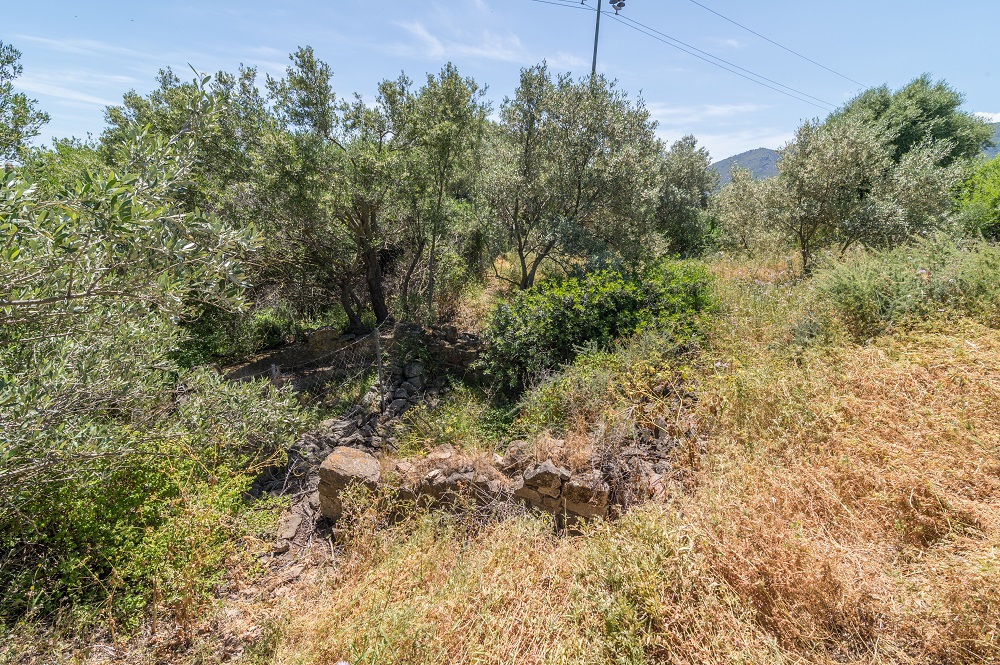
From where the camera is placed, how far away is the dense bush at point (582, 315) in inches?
277

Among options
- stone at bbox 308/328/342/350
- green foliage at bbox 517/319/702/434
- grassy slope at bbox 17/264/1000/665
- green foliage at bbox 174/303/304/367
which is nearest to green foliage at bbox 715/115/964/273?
grassy slope at bbox 17/264/1000/665

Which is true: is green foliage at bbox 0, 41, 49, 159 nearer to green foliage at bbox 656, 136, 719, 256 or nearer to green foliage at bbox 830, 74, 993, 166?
green foliage at bbox 656, 136, 719, 256

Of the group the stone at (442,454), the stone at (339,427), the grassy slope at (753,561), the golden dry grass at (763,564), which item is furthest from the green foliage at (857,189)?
the stone at (339,427)

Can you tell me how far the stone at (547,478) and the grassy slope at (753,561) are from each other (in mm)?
467

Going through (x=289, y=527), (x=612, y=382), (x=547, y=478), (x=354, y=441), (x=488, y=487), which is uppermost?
(x=612, y=382)

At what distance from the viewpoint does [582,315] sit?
722 cm

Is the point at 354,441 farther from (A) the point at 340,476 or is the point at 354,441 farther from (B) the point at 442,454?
(B) the point at 442,454

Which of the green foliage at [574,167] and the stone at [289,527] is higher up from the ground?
the green foliage at [574,167]

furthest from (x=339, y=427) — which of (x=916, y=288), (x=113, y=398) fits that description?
(x=916, y=288)

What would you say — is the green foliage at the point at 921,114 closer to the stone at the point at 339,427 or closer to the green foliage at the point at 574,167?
the green foliage at the point at 574,167

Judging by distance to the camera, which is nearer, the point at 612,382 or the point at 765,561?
the point at 765,561

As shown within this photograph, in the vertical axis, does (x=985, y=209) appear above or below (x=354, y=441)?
above

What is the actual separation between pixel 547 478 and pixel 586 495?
18.5 inches

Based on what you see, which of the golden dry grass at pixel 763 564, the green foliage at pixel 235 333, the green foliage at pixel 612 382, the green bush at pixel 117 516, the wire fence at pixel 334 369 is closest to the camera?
the golden dry grass at pixel 763 564
